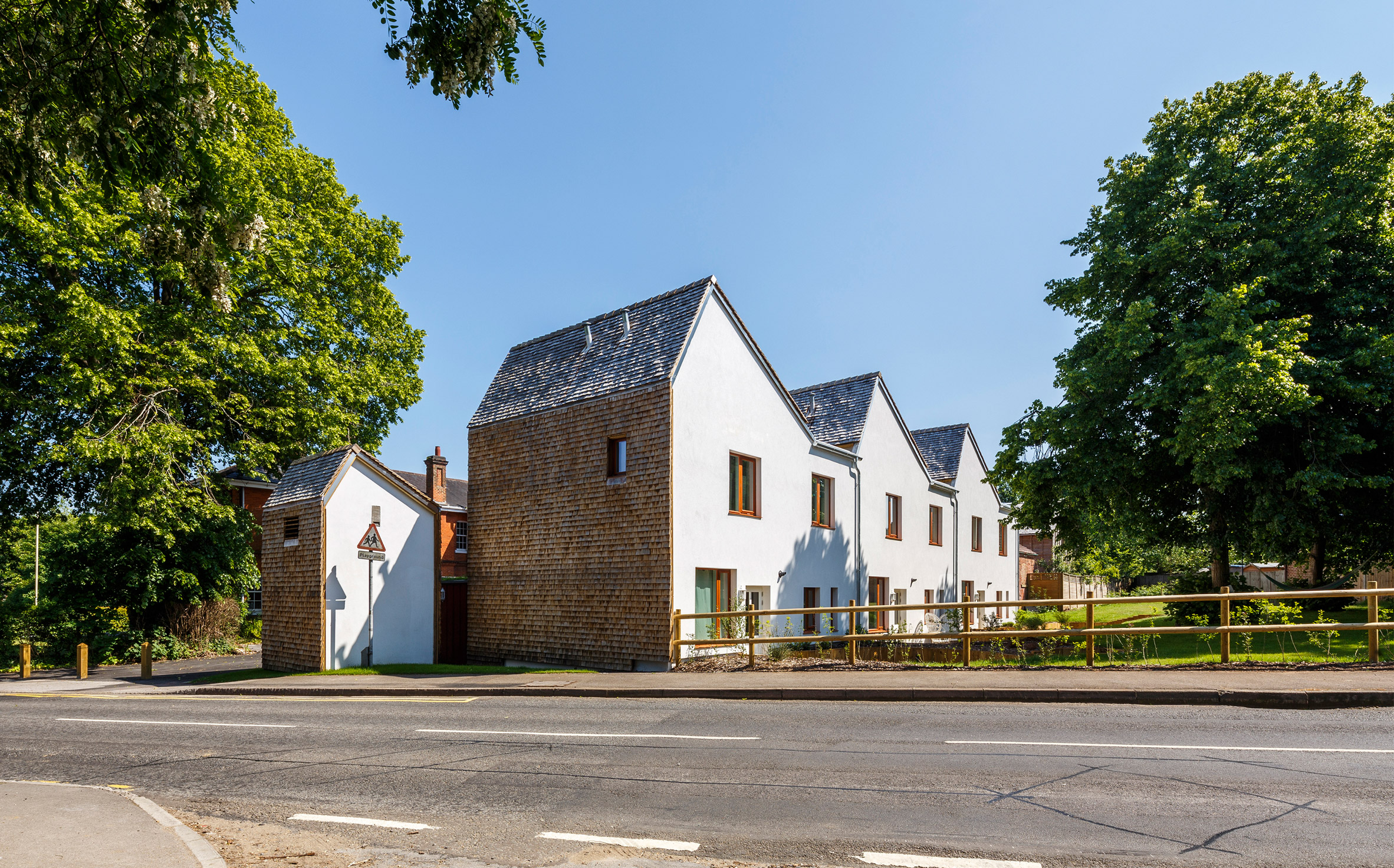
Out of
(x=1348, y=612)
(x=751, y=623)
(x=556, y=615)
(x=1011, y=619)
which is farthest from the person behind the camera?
(x=1011, y=619)

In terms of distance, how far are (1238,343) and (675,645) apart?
1439 cm

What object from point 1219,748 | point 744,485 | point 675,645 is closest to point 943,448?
point 744,485

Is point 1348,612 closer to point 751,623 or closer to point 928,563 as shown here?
point 928,563

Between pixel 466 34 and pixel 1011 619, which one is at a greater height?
pixel 466 34

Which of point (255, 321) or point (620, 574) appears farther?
point (255, 321)

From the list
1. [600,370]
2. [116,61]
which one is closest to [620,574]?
[600,370]

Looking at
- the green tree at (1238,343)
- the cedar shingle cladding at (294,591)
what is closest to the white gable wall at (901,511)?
the green tree at (1238,343)

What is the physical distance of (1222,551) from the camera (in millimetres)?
22891

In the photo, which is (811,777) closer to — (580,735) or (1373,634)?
(580,735)

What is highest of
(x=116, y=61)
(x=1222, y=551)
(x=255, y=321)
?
(x=255, y=321)

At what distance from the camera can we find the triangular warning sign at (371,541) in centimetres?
1994

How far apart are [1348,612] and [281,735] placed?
2947cm

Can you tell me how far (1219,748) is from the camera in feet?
27.8

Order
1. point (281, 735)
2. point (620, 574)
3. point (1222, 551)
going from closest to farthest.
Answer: point (281, 735), point (620, 574), point (1222, 551)
